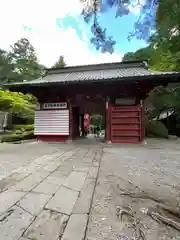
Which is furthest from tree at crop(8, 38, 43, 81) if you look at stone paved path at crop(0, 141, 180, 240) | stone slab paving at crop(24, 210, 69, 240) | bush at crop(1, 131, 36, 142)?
stone slab paving at crop(24, 210, 69, 240)

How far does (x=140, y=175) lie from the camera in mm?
3857

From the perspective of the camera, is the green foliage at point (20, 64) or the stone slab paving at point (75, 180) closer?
the stone slab paving at point (75, 180)

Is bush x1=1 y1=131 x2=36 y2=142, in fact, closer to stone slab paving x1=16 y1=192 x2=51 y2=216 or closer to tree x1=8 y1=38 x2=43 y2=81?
stone slab paving x1=16 y1=192 x2=51 y2=216

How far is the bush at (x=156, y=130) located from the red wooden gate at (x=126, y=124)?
3788mm

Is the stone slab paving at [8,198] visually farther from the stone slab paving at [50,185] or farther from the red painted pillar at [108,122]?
the red painted pillar at [108,122]

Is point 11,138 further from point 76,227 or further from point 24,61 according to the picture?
point 24,61

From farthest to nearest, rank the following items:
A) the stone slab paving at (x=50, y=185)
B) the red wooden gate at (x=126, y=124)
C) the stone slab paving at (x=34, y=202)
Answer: the red wooden gate at (x=126, y=124), the stone slab paving at (x=50, y=185), the stone slab paving at (x=34, y=202)

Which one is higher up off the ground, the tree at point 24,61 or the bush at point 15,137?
the tree at point 24,61

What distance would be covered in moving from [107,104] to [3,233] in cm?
809

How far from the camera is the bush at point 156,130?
1269 centimetres

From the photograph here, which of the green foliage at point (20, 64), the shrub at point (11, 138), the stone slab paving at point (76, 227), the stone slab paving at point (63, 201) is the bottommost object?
the stone slab paving at point (76, 227)

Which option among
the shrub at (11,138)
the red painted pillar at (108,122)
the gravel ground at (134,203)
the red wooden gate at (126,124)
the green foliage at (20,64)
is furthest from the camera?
the green foliage at (20,64)

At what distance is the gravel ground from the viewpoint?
6.37ft

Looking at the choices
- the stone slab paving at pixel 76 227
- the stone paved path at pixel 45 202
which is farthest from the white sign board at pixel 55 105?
the stone slab paving at pixel 76 227
